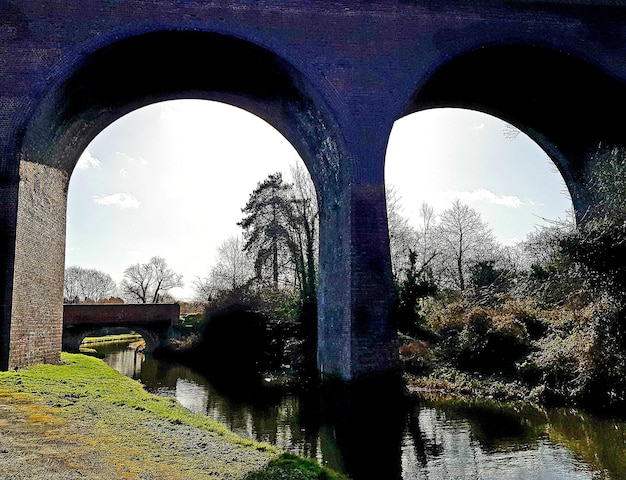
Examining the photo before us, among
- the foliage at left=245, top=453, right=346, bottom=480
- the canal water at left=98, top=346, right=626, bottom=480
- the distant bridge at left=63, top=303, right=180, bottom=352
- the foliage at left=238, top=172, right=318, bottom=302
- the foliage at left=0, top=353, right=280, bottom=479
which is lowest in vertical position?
the canal water at left=98, top=346, right=626, bottom=480

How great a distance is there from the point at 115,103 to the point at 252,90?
2.87 metres

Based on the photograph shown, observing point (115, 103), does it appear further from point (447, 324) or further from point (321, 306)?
point (447, 324)

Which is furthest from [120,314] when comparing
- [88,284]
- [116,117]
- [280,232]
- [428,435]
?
[88,284]

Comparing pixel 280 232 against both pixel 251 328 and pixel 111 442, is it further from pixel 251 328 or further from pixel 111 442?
pixel 111 442

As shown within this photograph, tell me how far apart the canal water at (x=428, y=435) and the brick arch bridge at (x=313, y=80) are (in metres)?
0.86

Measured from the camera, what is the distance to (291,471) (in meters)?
4.94

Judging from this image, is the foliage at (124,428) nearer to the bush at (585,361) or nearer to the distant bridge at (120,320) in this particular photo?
the bush at (585,361)

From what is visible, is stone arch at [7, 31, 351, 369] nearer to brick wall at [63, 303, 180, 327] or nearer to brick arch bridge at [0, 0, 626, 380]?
brick arch bridge at [0, 0, 626, 380]

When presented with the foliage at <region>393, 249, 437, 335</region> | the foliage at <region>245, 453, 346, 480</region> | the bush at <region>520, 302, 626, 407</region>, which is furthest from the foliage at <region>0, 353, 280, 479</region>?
the foliage at <region>393, 249, 437, 335</region>

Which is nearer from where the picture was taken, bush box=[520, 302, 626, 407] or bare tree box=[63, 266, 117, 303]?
bush box=[520, 302, 626, 407]

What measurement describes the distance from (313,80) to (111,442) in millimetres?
6831

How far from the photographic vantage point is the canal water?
655cm

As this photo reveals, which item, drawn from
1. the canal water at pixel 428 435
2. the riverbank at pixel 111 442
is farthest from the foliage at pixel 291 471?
the canal water at pixel 428 435

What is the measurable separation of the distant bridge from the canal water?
44.3ft
